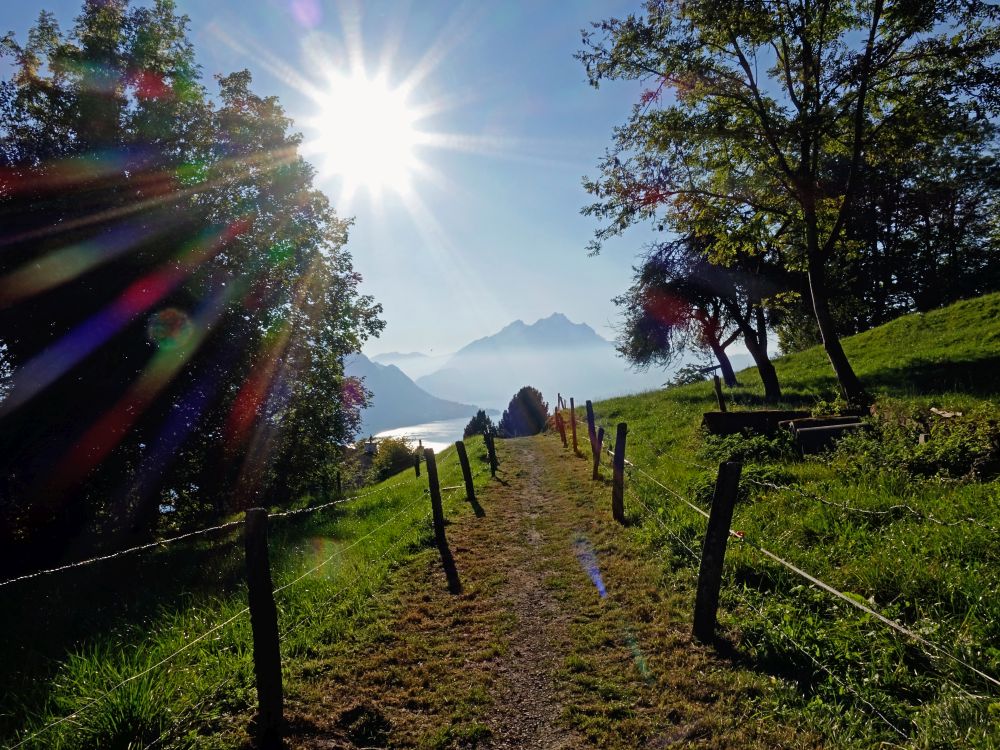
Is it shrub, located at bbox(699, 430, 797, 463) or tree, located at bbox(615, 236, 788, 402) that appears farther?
tree, located at bbox(615, 236, 788, 402)

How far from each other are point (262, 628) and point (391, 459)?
4402cm

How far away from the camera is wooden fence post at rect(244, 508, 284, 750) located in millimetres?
4305

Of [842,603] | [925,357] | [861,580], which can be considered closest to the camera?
[842,603]

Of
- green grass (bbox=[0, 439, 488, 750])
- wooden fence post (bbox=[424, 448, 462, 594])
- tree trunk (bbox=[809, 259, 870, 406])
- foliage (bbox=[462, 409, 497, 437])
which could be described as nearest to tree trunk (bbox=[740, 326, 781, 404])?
tree trunk (bbox=[809, 259, 870, 406])

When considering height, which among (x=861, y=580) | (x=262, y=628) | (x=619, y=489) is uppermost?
(x=262, y=628)

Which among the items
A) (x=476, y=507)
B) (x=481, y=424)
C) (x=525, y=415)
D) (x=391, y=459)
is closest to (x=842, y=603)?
(x=476, y=507)

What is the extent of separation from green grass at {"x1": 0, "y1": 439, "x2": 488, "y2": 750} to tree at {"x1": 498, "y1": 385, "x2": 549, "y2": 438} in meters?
A: 38.7

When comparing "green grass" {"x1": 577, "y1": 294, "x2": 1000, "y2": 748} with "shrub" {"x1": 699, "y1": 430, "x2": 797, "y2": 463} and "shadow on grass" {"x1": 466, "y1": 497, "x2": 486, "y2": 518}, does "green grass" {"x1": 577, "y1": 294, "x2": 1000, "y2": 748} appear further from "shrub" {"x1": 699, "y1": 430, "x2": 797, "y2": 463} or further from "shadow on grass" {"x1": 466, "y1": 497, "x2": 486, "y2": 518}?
"shadow on grass" {"x1": 466, "y1": 497, "x2": 486, "y2": 518}

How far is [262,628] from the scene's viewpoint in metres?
4.42

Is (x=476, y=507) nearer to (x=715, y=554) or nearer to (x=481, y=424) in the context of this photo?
(x=715, y=554)

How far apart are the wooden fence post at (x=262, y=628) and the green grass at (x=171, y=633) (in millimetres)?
282

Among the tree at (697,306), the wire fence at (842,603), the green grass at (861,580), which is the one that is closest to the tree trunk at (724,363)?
the tree at (697,306)

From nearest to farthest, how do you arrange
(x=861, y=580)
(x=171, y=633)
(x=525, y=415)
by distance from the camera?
1. (x=861, y=580)
2. (x=171, y=633)
3. (x=525, y=415)

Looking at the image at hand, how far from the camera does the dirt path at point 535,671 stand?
4.18 meters
